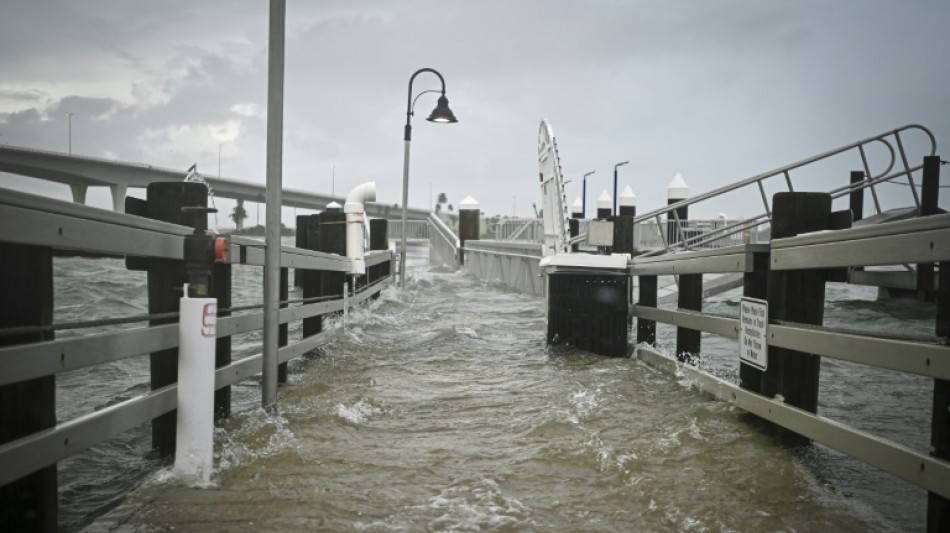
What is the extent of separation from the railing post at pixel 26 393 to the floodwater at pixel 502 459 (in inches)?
20.3

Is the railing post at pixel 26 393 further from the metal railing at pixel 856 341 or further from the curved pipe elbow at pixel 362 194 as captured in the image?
the curved pipe elbow at pixel 362 194

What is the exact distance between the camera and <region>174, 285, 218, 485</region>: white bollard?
387cm

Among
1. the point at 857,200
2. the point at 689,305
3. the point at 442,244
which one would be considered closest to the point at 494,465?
the point at 689,305

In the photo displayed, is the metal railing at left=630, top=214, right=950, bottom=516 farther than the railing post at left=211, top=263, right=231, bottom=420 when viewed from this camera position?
No

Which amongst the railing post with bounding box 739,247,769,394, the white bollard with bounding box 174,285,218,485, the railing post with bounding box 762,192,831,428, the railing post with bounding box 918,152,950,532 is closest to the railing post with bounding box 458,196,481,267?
the railing post with bounding box 739,247,769,394

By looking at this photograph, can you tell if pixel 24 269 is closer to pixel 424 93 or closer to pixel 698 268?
pixel 698 268

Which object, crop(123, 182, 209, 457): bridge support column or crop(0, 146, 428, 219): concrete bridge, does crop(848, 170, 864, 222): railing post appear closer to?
crop(123, 182, 209, 457): bridge support column

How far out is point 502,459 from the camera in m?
4.71

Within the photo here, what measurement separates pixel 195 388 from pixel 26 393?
1.01m

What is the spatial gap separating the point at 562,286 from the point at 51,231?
713 cm

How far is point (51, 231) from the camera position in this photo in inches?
117

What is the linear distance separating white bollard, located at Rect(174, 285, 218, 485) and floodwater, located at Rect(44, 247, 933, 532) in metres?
0.14

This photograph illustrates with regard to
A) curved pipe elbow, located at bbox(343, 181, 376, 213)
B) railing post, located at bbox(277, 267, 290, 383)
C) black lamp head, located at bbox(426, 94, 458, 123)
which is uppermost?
black lamp head, located at bbox(426, 94, 458, 123)

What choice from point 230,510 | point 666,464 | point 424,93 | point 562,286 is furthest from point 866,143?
point 424,93
